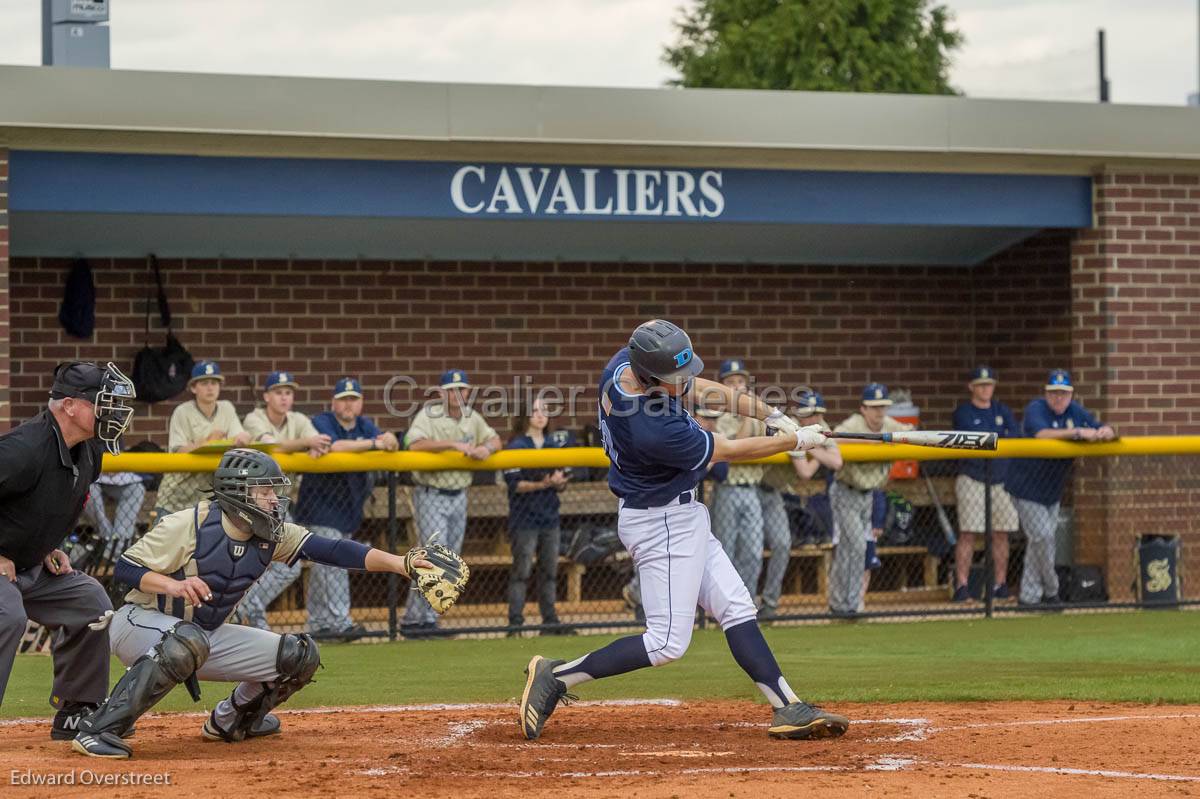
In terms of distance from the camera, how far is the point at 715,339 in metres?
13.6

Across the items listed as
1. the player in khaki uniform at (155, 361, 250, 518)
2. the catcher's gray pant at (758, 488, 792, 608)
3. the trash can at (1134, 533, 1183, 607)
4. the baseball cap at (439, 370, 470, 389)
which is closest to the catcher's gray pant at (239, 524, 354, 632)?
the player in khaki uniform at (155, 361, 250, 518)

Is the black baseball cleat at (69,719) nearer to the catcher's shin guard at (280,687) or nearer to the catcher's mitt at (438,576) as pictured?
the catcher's shin guard at (280,687)

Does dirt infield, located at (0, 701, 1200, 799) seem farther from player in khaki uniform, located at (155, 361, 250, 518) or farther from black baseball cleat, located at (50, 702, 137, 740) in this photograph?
player in khaki uniform, located at (155, 361, 250, 518)

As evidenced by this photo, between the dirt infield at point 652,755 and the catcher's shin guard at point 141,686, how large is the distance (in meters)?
0.09

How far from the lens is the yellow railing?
30.9ft

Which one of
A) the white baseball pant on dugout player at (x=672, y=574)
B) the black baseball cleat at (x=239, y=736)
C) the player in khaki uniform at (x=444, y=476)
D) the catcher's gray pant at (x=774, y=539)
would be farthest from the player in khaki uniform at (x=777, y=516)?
the black baseball cleat at (x=239, y=736)

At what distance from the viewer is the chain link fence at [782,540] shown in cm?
1006

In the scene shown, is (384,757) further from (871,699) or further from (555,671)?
(871,699)

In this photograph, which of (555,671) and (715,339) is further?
(715,339)

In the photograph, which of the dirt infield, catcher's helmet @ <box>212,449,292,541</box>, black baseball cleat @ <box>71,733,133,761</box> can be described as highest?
catcher's helmet @ <box>212,449,292,541</box>

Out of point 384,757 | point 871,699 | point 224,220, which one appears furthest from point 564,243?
point 384,757

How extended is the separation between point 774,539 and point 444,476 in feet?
7.70

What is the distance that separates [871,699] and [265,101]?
5930mm

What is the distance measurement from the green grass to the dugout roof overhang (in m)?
3.34
